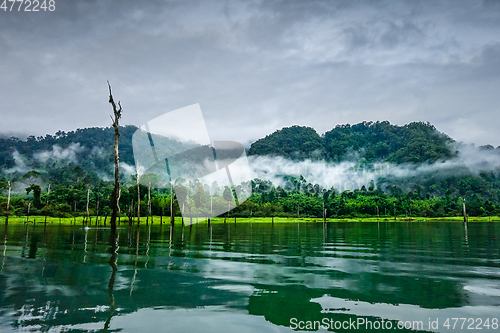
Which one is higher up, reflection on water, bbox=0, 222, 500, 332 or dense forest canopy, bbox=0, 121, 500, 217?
dense forest canopy, bbox=0, 121, 500, 217

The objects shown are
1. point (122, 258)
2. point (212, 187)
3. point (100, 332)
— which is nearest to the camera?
point (100, 332)

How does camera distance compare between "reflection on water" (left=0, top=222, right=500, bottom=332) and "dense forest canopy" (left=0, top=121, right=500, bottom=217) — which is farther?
"dense forest canopy" (left=0, top=121, right=500, bottom=217)

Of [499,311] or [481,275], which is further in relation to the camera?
[481,275]

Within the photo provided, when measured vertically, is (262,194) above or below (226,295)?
above

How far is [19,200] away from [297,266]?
91.2 metres

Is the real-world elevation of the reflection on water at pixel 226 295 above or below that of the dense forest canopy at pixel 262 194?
below

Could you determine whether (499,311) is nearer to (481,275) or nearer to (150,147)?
(481,275)

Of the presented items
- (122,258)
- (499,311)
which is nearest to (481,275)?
(499,311)

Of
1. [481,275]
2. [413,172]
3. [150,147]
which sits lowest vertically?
[481,275]

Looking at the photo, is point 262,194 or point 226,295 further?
point 262,194

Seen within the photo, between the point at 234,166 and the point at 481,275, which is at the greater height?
the point at 234,166

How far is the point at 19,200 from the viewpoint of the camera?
267ft

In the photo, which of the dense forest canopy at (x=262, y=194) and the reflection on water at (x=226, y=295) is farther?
the dense forest canopy at (x=262, y=194)

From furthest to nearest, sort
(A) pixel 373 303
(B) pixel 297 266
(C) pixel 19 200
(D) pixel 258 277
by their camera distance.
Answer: (C) pixel 19 200, (B) pixel 297 266, (D) pixel 258 277, (A) pixel 373 303
